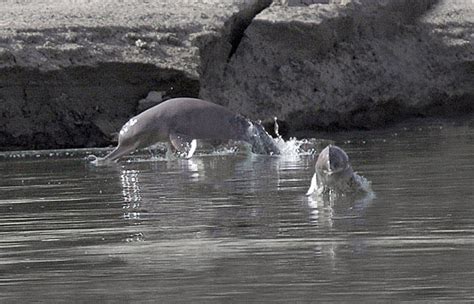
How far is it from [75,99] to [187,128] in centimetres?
256

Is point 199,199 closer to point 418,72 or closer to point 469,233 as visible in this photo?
point 469,233

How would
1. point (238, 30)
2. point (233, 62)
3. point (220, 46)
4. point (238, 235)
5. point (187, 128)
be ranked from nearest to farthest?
point (238, 235), point (187, 128), point (220, 46), point (233, 62), point (238, 30)

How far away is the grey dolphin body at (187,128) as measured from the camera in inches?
630

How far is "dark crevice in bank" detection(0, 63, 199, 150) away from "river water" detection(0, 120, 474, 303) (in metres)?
4.05

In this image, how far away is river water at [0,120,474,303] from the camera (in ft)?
21.2

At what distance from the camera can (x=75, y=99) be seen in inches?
722

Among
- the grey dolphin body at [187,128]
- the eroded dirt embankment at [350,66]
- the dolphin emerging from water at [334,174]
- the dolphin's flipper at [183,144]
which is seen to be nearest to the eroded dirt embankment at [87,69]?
the eroded dirt embankment at [350,66]

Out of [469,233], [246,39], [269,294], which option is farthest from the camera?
[246,39]

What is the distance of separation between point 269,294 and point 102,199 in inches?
193

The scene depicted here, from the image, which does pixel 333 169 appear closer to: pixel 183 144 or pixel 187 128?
pixel 183 144

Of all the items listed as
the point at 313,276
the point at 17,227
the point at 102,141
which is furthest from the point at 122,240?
the point at 102,141

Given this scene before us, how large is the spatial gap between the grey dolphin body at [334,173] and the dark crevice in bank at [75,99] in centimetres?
802

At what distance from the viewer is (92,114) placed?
60.3 feet

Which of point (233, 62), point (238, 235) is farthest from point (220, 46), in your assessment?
point (238, 235)
